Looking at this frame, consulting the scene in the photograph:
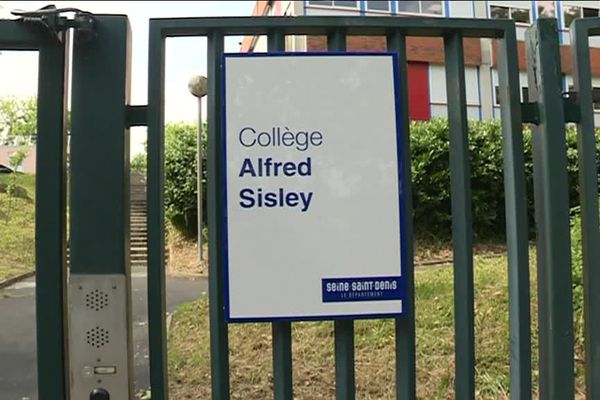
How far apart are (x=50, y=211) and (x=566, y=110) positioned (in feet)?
7.22

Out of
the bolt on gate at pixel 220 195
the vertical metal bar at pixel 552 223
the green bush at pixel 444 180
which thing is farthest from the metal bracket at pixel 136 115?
the green bush at pixel 444 180

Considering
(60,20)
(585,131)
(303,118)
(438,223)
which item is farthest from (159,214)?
(438,223)

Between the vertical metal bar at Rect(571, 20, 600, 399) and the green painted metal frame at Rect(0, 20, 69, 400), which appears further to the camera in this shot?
the vertical metal bar at Rect(571, 20, 600, 399)

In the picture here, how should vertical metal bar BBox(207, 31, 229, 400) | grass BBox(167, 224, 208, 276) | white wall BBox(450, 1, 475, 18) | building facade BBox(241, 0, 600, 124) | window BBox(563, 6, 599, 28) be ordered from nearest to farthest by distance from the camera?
1. vertical metal bar BBox(207, 31, 229, 400)
2. grass BBox(167, 224, 208, 276)
3. building facade BBox(241, 0, 600, 124)
4. white wall BBox(450, 1, 475, 18)
5. window BBox(563, 6, 599, 28)

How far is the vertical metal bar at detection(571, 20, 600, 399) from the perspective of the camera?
2576mm

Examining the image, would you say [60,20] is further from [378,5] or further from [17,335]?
[378,5]

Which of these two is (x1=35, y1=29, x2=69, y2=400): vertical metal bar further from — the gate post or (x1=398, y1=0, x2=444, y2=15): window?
(x1=398, y1=0, x2=444, y2=15): window

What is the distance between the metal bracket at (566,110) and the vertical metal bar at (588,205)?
20 millimetres

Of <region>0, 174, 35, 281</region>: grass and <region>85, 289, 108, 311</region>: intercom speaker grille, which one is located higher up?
<region>0, 174, 35, 281</region>: grass

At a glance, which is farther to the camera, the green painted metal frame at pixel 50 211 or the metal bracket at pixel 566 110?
the metal bracket at pixel 566 110

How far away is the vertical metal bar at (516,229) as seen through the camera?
8.43ft

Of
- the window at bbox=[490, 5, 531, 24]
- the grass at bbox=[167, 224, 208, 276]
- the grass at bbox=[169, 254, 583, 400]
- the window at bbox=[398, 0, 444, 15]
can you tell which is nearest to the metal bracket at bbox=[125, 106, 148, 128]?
the grass at bbox=[169, 254, 583, 400]

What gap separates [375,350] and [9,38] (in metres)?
3.62

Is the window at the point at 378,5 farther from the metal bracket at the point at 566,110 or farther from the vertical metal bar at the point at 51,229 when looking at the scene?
the vertical metal bar at the point at 51,229
